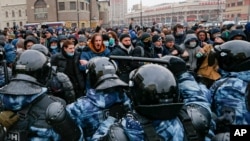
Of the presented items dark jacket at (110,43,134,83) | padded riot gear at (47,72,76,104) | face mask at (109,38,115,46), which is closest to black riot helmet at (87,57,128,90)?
padded riot gear at (47,72,76,104)

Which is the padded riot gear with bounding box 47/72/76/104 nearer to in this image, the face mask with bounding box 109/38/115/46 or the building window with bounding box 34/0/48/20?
the face mask with bounding box 109/38/115/46

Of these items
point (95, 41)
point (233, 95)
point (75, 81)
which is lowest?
point (75, 81)

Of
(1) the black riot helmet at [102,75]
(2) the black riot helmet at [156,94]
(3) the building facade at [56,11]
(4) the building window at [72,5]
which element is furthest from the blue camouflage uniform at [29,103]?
(4) the building window at [72,5]

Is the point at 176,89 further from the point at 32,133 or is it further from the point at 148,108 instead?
the point at 32,133

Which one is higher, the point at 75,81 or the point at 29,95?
the point at 29,95

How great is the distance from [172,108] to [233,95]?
805 mm

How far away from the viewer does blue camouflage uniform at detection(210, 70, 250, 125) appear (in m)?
2.37

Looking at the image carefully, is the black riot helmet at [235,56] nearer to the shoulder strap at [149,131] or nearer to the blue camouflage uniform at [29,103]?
the shoulder strap at [149,131]

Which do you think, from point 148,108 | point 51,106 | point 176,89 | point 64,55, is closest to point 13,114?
point 51,106

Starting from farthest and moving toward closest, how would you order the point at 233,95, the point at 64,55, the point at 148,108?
1. the point at 64,55
2. the point at 233,95
3. the point at 148,108

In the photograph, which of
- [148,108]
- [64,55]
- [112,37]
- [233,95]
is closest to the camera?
[148,108]

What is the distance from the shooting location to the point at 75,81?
5812mm

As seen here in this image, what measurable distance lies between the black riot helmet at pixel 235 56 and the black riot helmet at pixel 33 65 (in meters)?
1.54

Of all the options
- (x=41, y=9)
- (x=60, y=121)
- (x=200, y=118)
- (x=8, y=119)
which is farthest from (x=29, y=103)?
(x=41, y=9)
